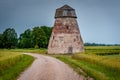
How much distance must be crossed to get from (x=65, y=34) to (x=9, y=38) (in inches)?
2235

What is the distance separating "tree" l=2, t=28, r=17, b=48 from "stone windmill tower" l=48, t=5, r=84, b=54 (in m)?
54.0

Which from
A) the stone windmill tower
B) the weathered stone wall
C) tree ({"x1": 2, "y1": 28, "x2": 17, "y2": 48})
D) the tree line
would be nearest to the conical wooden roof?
the stone windmill tower

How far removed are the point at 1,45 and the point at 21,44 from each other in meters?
11.7

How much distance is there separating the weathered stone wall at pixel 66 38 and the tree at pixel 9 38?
54276mm

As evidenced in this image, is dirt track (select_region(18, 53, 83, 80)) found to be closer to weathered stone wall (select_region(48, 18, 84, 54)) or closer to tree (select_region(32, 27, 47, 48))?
weathered stone wall (select_region(48, 18, 84, 54))

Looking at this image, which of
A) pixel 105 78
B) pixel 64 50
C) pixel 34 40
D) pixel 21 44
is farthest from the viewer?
pixel 21 44

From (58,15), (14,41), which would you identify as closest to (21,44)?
(14,41)

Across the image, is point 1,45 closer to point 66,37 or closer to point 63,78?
point 66,37

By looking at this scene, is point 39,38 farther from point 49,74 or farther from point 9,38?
point 49,74

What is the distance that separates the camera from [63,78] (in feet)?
62.4

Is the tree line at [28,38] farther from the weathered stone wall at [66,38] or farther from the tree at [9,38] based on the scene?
the weathered stone wall at [66,38]

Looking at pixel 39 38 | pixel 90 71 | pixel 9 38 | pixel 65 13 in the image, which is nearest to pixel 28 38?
pixel 9 38

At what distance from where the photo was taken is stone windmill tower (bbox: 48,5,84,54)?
66625 mm

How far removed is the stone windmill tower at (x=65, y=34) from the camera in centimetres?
6662
